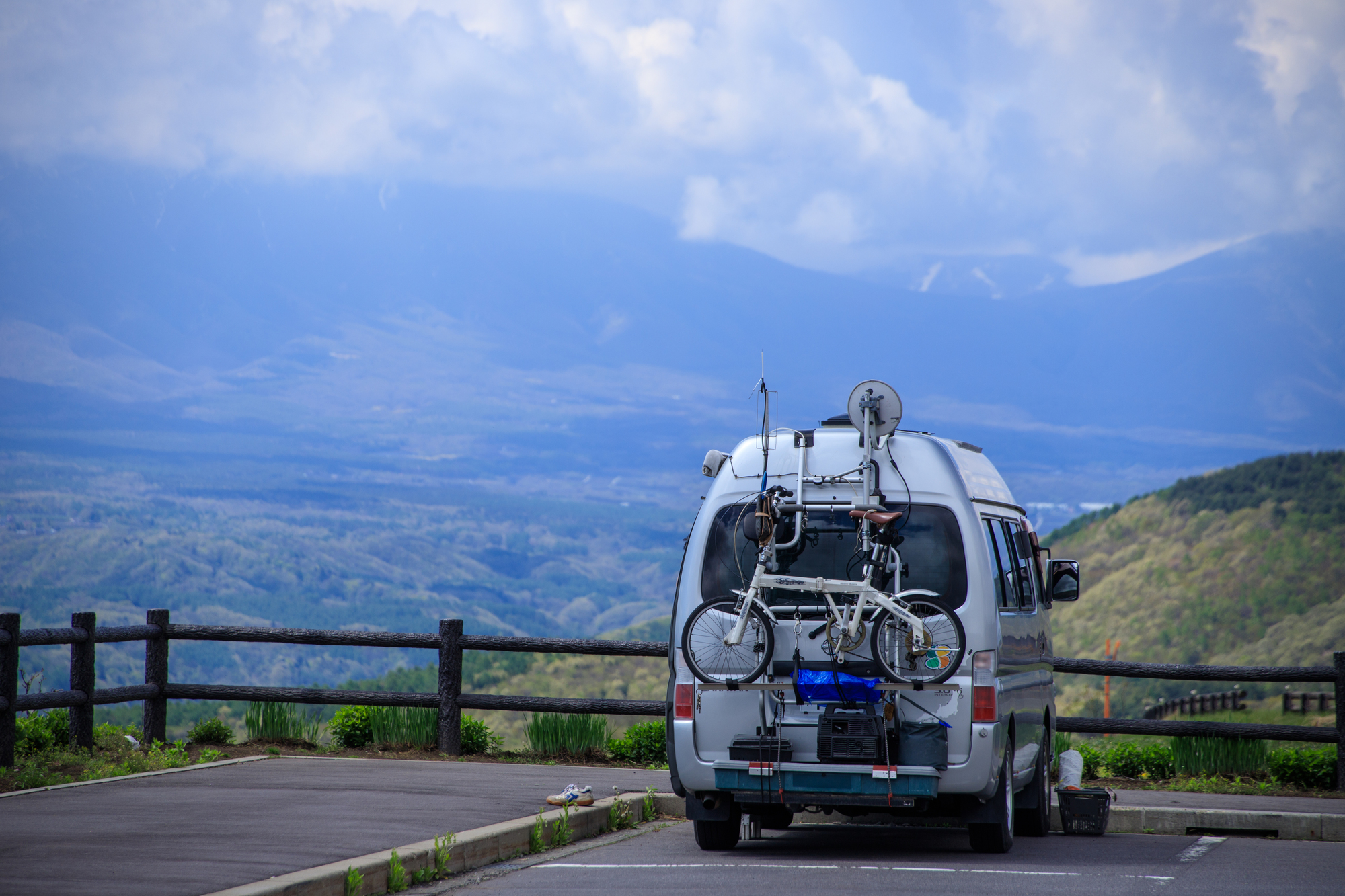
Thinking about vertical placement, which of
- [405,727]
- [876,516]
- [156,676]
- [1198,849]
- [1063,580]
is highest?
[876,516]

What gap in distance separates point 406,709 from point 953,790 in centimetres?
757

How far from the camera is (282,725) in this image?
48.4 ft

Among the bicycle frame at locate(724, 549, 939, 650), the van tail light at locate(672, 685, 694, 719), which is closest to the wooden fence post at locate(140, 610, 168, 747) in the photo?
the van tail light at locate(672, 685, 694, 719)

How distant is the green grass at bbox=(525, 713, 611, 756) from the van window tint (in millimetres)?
5904

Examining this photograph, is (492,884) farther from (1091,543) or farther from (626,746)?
(1091,543)

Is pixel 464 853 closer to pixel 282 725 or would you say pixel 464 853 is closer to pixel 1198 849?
pixel 1198 849

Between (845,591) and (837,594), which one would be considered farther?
(837,594)

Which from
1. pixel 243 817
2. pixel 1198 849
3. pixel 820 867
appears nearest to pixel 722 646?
pixel 820 867

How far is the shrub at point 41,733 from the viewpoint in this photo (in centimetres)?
1288

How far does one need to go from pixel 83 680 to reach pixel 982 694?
8080 mm

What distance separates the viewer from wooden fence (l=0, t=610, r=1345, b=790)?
1311 cm

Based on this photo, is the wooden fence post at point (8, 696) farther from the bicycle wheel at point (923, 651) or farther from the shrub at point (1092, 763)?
the shrub at point (1092, 763)

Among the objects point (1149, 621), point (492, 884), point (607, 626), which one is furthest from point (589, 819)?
point (607, 626)

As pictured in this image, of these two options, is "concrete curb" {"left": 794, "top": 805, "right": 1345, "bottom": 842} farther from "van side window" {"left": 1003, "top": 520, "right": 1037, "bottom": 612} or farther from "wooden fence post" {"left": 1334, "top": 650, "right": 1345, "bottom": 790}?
"wooden fence post" {"left": 1334, "top": 650, "right": 1345, "bottom": 790}
